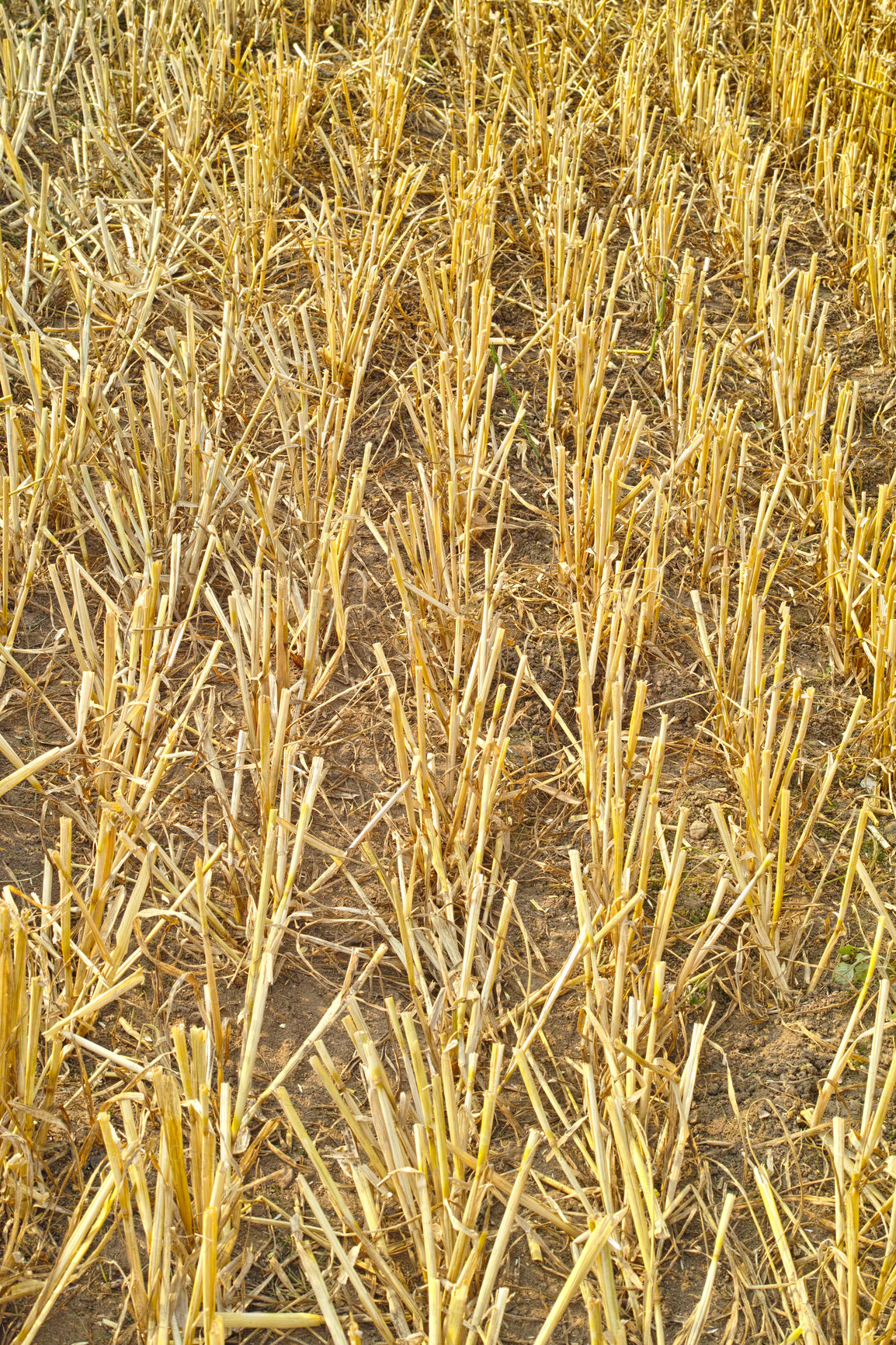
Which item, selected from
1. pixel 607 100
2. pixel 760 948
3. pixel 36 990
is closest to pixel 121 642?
pixel 36 990

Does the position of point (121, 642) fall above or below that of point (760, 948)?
above

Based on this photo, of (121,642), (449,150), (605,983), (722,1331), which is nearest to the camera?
(722,1331)

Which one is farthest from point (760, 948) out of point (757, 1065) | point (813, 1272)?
point (813, 1272)

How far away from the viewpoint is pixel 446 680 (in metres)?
1.88

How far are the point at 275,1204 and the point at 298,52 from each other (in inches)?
111

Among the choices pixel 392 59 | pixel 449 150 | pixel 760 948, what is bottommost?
pixel 760 948

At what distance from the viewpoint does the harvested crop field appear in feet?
4.13

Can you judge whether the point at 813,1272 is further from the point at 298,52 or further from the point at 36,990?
the point at 298,52

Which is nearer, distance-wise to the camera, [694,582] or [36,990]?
[36,990]

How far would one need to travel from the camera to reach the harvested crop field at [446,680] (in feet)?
4.13

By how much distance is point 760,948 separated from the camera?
1.56 m

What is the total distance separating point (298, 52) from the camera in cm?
308

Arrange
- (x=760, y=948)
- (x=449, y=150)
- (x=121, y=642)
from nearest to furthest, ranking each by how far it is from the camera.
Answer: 1. (x=760, y=948)
2. (x=121, y=642)
3. (x=449, y=150)

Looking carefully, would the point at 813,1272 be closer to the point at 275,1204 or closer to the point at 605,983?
the point at 605,983
